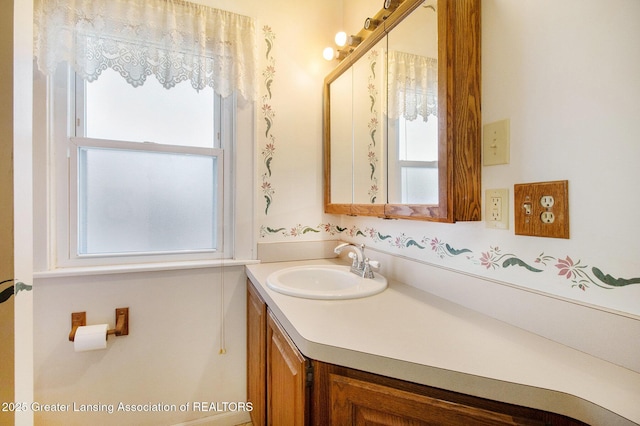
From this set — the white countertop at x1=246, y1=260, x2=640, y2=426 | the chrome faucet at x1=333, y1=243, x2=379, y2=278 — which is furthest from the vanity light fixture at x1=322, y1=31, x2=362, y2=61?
the white countertop at x1=246, y1=260, x2=640, y2=426

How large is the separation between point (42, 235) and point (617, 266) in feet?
6.47

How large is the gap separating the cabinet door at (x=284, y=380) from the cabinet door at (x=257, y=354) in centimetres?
7

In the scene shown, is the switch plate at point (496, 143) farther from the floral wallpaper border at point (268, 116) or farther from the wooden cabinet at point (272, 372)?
the floral wallpaper border at point (268, 116)

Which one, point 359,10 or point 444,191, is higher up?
point 359,10

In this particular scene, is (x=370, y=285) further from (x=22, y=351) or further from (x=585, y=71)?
(x=22, y=351)

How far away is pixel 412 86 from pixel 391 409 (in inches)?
40.2

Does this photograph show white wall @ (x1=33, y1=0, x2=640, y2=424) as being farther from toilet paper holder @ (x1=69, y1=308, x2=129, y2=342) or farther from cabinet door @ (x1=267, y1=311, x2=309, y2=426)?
cabinet door @ (x1=267, y1=311, x2=309, y2=426)

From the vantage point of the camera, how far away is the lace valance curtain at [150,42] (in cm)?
118

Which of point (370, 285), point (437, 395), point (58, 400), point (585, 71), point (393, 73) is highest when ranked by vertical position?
point (393, 73)

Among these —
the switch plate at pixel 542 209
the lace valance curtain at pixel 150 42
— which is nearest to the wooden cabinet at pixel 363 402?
the switch plate at pixel 542 209

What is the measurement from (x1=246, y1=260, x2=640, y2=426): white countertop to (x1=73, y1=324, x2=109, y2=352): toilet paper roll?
0.86 meters

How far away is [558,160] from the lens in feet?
2.27

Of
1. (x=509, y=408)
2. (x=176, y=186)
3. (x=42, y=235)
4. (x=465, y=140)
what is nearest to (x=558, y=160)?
(x=465, y=140)

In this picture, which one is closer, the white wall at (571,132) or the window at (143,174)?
the white wall at (571,132)
